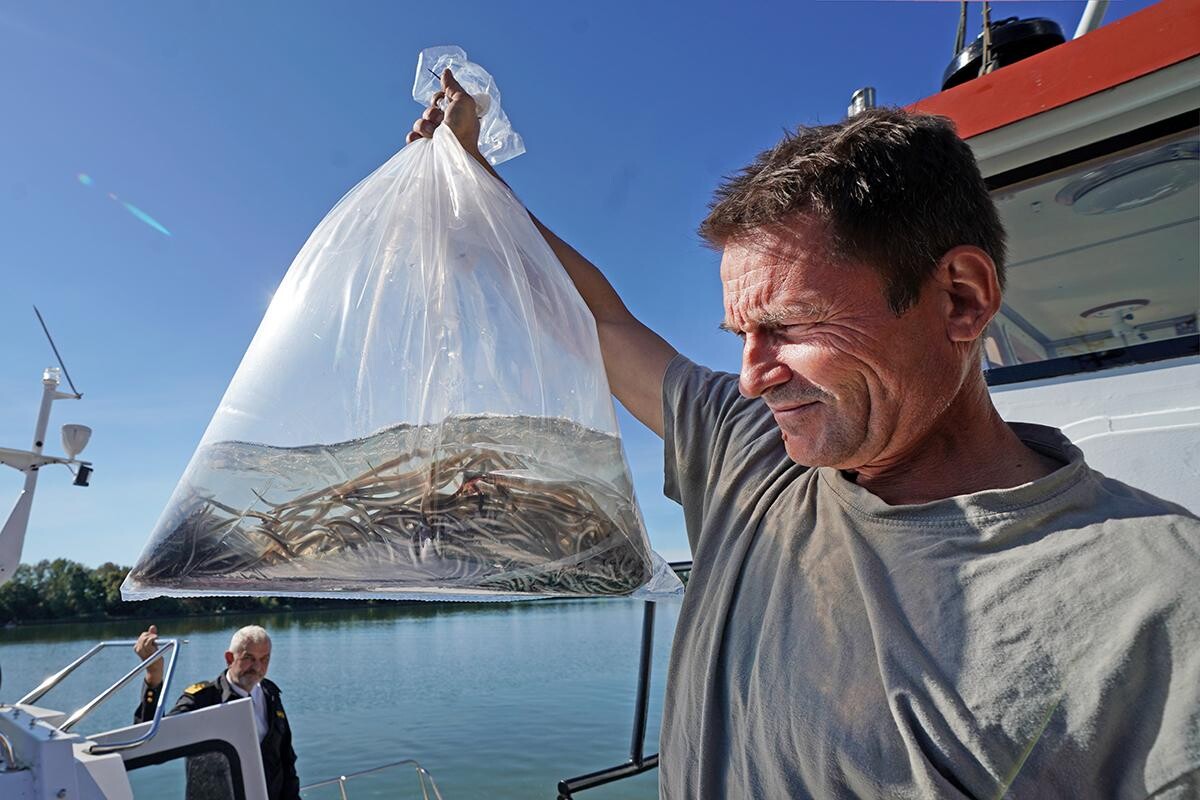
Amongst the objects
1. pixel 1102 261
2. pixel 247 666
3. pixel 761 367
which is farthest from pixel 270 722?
pixel 1102 261

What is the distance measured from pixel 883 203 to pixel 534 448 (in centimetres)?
45

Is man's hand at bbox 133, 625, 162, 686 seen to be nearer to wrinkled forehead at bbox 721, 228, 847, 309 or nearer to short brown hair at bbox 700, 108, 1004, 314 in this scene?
wrinkled forehead at bbox 721, 228, 847, 309

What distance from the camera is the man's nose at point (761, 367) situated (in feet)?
2.54

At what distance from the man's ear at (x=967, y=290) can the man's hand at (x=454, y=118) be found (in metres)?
0.67

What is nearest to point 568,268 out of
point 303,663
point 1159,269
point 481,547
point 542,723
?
point 481,547

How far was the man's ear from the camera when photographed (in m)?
0.75

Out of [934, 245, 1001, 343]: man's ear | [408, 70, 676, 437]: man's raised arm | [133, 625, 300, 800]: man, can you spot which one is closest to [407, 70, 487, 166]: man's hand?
[408, 70, 676, 437]: man's raised arm

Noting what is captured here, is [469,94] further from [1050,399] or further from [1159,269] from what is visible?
[1159,269]

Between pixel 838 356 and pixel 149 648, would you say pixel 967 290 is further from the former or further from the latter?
pixel 149 648

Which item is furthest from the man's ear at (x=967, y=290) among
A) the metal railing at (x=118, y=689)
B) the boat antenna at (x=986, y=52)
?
the metal railing at (x=118, y=689)

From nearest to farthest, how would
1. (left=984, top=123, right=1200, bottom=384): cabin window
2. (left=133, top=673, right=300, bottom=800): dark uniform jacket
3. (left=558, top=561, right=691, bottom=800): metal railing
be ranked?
(left=984, top=123, right=1200, bottom=384): cabin window, (left=558, top=561, right=691, bottom=800): metal railing, (left=133, top=673, right=300, bottom=800): dark uniform jacket

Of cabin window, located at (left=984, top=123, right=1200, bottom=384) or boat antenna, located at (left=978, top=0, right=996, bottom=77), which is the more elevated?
boat antenna, located at (left=978, top=0, right=996, bottom=77)

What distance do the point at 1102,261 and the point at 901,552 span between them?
1403mm

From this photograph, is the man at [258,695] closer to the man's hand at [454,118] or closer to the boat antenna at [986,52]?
the man's hand at [454,118]
